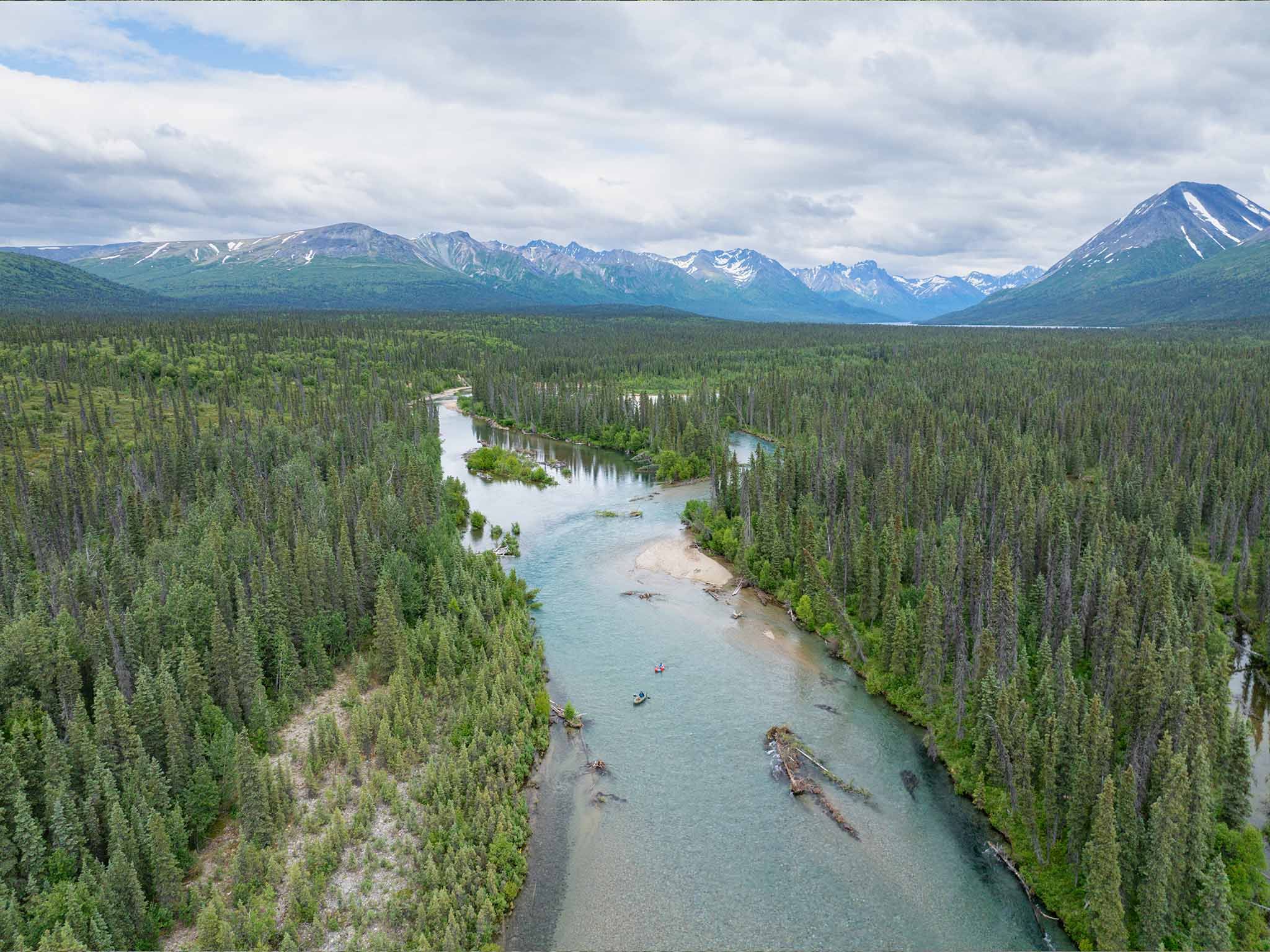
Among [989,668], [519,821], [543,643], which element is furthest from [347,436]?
[989,668]

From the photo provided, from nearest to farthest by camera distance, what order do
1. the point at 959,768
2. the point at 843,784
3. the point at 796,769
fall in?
the point at 843,784 → the point at 959,768 → the point at 796,769

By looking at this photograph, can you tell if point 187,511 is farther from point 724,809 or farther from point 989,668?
point 989,668

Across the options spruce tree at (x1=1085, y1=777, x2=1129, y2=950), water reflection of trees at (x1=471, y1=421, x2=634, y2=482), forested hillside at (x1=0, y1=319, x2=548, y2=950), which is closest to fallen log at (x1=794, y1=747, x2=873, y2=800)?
spruce tree at (x1=1085, y1=777, x2=1129, y2=950)

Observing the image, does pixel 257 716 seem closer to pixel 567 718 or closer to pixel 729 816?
pixel 567 718

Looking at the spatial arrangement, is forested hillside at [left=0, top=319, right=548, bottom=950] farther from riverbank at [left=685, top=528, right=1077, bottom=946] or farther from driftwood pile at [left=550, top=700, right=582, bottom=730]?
riverbank at [left=685, top=528, right=1077, bottom=946]

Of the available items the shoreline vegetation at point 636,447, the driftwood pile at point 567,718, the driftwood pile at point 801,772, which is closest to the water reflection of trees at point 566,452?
the shoreline vegetation at point 636,447

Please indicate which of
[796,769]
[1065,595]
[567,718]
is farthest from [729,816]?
[1065,595]
